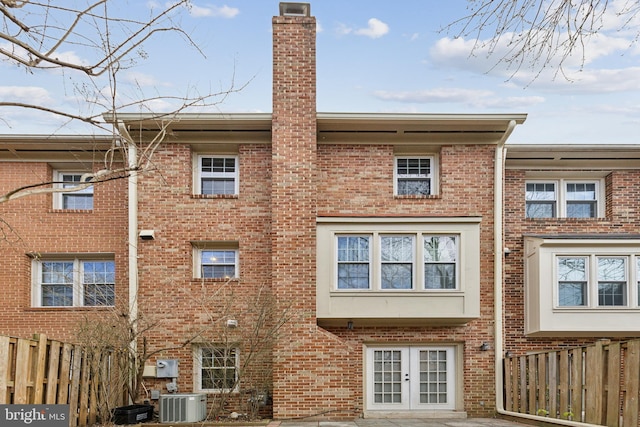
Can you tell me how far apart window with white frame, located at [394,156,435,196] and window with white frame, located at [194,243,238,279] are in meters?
4.27

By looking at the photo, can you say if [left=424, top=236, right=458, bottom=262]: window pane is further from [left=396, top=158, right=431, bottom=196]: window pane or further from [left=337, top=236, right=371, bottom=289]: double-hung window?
[left=396, top=158, right=431, bottom=196]: window pane

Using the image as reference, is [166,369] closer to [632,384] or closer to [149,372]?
[149,372]

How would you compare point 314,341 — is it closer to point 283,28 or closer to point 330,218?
point 330,218

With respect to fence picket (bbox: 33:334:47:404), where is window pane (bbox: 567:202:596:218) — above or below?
above

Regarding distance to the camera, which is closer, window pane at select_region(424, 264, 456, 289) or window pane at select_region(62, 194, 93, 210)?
window pane at select_region(424, 264, 456, 289)

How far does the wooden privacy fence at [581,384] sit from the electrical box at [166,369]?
7.42 meters

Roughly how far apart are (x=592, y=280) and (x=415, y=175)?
15.2ft

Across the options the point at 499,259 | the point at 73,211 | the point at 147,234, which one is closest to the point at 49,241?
the point at 73,211

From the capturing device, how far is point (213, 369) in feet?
46.1

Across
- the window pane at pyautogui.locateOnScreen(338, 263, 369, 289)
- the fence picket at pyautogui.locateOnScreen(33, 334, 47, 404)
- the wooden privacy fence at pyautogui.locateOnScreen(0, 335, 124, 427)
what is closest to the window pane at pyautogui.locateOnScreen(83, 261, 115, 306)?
the wooden privacy fence at pyautogui.locateOnScreen(0, 335, 124, 427)

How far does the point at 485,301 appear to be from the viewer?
14.5 metres

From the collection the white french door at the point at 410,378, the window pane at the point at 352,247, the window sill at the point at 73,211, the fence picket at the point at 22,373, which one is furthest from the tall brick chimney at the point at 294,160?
the fence picket at the point at 22,373

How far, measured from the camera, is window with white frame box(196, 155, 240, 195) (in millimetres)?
14906

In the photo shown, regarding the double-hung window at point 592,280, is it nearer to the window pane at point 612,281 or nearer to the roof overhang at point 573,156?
the window pane at point 612,281
